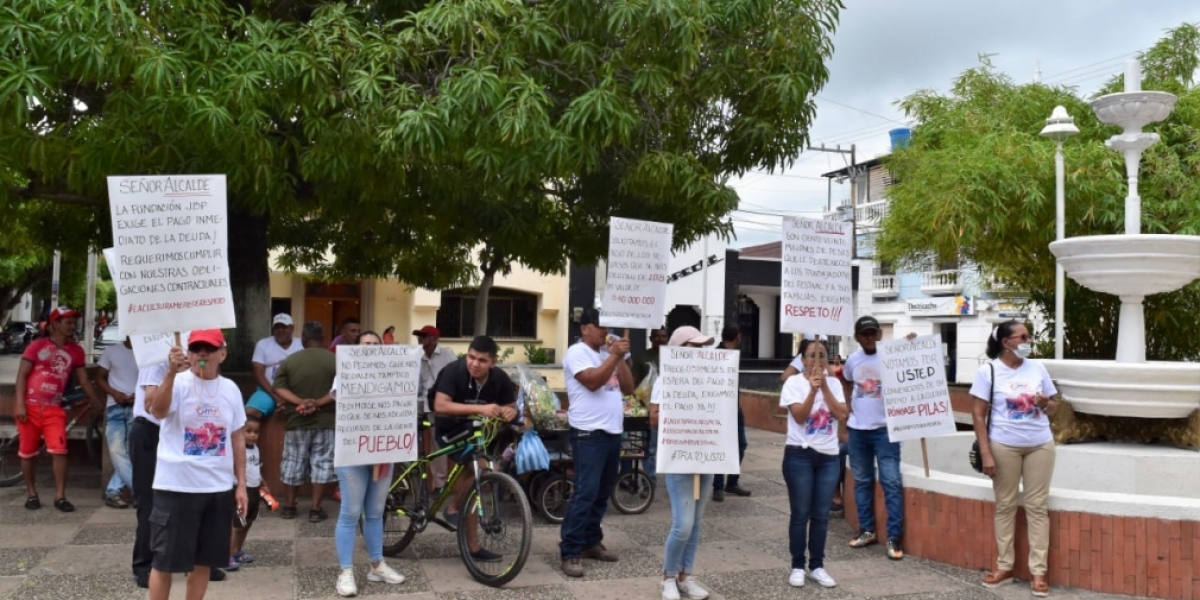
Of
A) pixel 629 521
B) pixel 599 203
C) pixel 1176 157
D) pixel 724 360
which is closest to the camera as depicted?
pixel 724 360

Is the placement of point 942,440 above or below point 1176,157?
below

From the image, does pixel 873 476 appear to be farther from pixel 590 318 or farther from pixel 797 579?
pixel 590 318

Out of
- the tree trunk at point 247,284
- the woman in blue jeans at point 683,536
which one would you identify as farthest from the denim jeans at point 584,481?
the tree trunk at point 247,284

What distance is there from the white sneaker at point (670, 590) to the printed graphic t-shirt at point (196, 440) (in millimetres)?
2678

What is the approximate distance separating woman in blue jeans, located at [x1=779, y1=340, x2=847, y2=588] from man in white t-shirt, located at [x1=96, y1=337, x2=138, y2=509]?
5.56m

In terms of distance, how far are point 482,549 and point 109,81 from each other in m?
4.75

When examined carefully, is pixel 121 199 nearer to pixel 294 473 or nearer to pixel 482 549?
pixel 482 549

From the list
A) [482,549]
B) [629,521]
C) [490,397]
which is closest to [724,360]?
[490,397]

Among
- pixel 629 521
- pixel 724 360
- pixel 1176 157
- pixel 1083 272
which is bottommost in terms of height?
pixel 629 521

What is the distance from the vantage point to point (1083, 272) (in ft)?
27.9

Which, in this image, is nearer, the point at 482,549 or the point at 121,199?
the point at 121,199

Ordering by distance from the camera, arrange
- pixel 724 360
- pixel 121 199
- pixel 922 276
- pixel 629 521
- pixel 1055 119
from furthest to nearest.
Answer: pixel 922 276 < pixel 1055 119 < pixel 629 521 < pixel 724 360 < pixel 121 199

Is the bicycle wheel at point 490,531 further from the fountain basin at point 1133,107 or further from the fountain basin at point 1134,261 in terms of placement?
the fountain basin at point 1133,107

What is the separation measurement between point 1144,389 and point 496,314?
25985 mm
